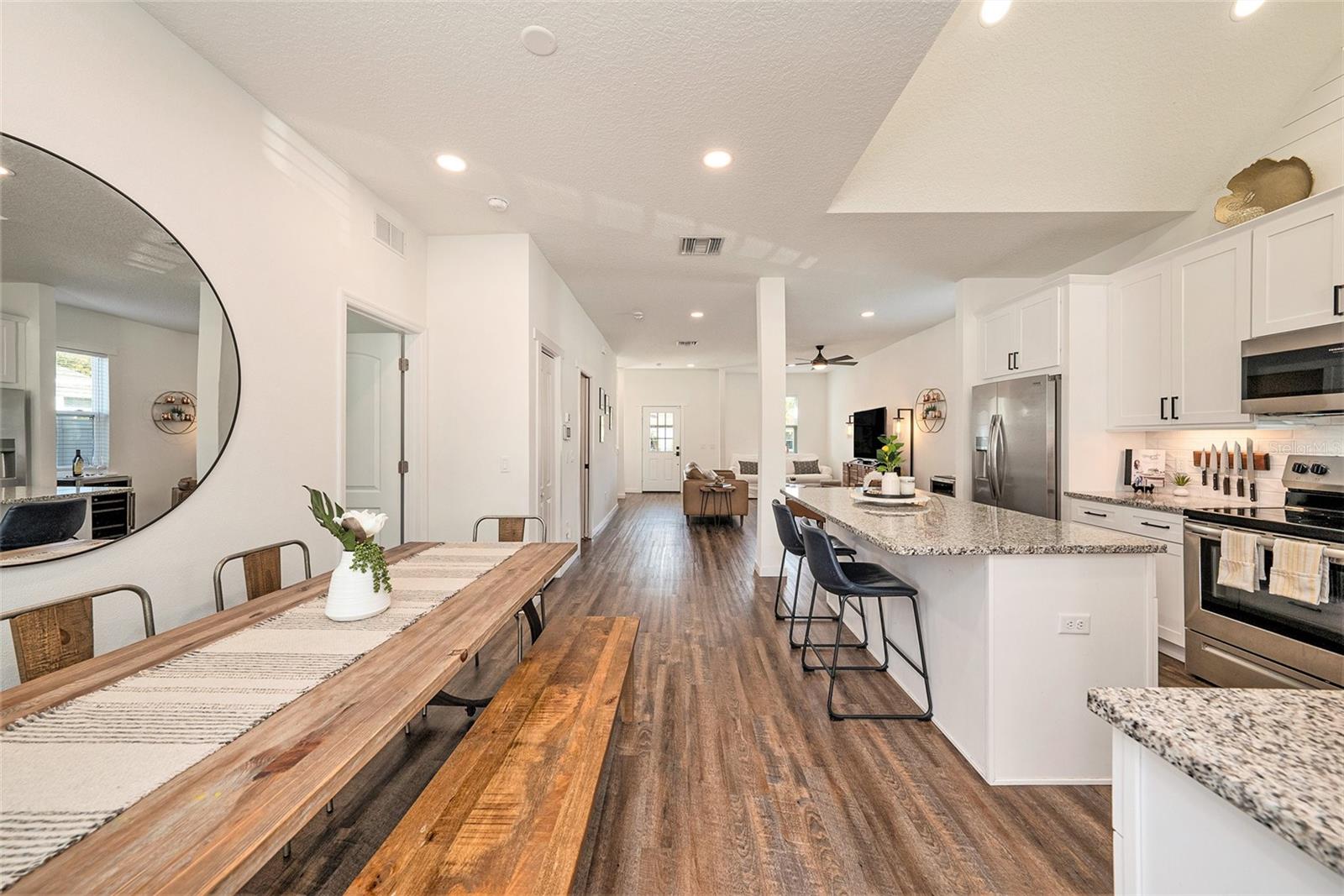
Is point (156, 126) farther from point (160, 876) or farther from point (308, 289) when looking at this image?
point (160, 876)

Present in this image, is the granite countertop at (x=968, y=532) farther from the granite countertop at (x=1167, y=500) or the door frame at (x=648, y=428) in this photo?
the door frame at (x=648, y=428)

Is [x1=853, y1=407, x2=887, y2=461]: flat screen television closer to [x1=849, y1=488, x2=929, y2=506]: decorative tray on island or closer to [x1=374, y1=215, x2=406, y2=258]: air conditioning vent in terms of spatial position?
[x1=849, y1=488, x2=929, y2=506]: decorative tray on island

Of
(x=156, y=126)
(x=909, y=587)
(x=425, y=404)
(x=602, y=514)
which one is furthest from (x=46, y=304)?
(x=602, y=514)

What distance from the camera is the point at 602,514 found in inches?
295

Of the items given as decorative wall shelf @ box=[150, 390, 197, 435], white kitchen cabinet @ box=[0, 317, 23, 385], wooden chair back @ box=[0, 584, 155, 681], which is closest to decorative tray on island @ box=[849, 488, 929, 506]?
wooden chair back @ box=[0, 584, 155, 681]

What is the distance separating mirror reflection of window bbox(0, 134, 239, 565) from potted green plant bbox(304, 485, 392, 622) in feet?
2.63

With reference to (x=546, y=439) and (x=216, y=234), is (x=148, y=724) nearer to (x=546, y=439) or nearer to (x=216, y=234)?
(x=216, y=234)

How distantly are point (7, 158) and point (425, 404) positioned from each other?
2.35 m

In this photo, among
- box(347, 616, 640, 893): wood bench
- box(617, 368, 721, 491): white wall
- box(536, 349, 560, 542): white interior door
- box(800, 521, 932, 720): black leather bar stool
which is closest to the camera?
box(347, 616, 640, 893): wood bench

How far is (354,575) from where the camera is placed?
1509 mm

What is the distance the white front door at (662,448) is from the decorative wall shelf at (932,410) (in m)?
5.34

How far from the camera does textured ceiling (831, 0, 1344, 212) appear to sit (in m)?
2.57

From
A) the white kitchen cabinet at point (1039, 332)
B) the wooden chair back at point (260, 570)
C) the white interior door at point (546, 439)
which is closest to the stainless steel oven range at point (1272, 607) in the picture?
the white kitchen cabinet at point (1039, 332)

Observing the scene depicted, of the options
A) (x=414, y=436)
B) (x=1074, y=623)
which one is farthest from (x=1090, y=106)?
(x=414, y=436)
